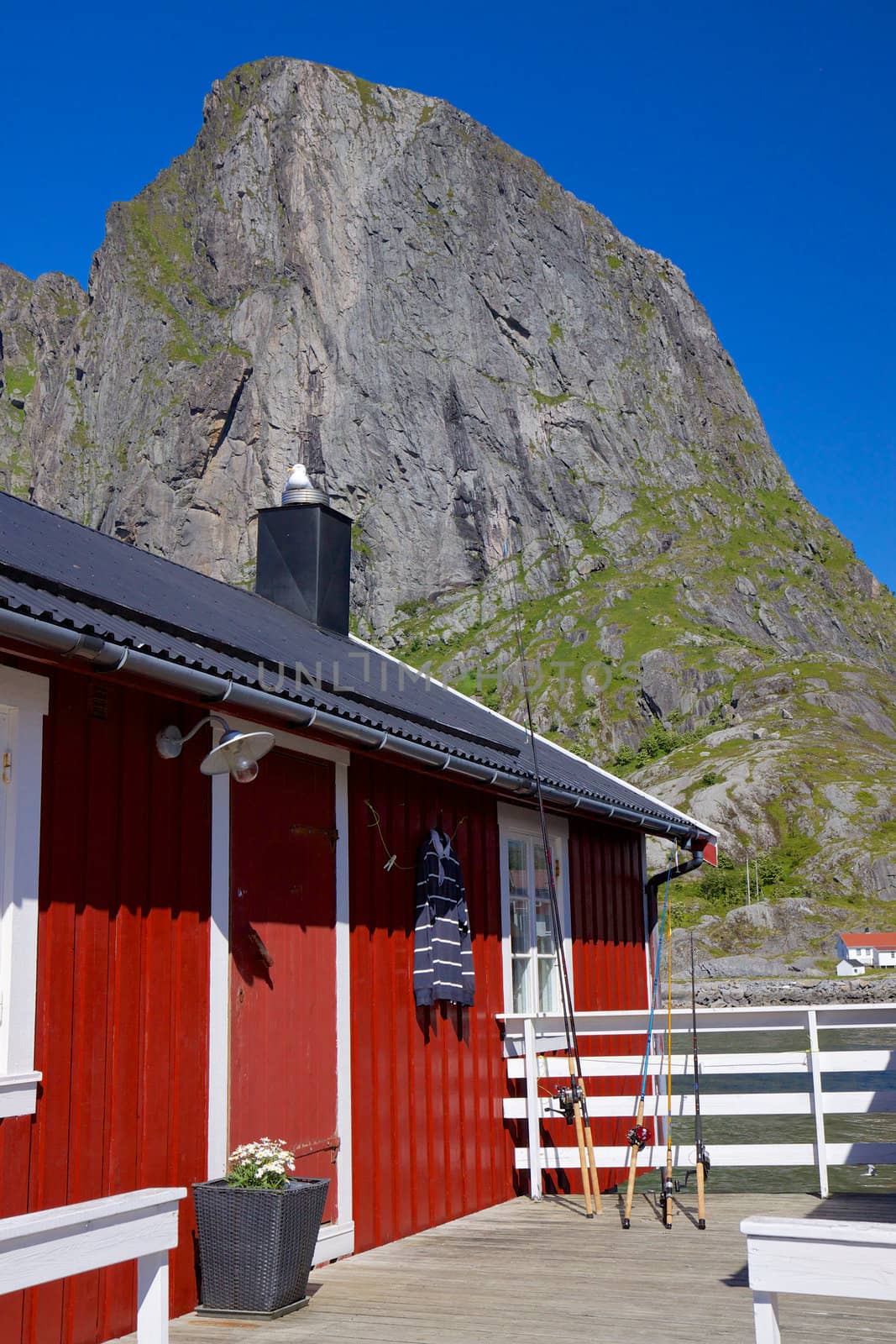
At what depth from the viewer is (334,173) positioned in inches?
3935

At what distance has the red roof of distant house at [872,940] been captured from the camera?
48.3 meters

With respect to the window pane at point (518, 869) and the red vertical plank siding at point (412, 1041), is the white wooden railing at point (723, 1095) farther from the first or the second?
the window pane at point (518, 869)

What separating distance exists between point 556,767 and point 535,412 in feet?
289

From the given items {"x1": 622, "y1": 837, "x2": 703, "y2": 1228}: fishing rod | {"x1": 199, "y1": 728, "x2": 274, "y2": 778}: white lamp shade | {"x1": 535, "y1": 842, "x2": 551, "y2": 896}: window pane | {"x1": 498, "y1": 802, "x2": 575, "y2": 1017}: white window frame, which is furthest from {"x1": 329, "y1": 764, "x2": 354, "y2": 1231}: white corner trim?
{"x1": 535, "y1": 842, "x2": 551, "y2": 896}: window pane

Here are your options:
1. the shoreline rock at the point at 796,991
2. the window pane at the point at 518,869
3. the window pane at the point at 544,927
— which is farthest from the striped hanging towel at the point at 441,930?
the shoreline rock at the point at 796,991

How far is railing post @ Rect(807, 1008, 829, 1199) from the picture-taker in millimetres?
7199

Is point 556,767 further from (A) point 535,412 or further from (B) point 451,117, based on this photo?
(B) point 451,117

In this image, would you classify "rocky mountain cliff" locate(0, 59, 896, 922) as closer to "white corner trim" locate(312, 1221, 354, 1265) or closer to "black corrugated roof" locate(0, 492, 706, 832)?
"black corrugated roof" locate(0, 492, 706, 832)

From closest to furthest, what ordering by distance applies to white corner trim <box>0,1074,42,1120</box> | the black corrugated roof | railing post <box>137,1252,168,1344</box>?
railing post <box>137,1252,168,1344</box>
white corner trim <box>0,1074,42,1120</box>
the black corrugated roof

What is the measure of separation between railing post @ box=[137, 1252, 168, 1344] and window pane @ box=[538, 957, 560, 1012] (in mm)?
5380

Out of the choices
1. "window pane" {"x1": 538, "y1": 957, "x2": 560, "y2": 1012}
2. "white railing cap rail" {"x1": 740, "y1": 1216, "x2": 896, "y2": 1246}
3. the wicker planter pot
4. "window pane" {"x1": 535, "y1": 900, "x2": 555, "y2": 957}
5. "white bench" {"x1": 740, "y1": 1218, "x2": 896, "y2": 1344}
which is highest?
"window pane" {"x1": 535, "y1": 900, "x2": 555, "y2": 957}

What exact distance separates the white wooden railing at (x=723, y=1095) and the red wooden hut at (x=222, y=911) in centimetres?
22

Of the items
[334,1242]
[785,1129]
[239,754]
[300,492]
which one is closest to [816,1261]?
[239,754]

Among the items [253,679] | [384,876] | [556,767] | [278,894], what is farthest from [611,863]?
[253,679]
